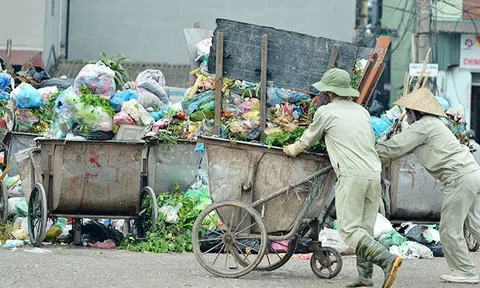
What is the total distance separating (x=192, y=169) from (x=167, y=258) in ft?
6.09

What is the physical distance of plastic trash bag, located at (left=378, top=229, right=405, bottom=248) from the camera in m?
10.6

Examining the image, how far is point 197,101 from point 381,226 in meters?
3.31

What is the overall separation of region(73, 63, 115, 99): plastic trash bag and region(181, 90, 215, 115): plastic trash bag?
198cm

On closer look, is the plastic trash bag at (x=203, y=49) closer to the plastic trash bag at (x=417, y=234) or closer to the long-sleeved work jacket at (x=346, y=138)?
the long-sleeved work jacket at (x=346, y=138)

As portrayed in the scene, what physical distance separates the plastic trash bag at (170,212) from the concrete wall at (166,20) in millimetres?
18034

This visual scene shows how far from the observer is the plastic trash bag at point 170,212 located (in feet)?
34.5

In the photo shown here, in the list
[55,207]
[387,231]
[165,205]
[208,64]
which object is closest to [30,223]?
[55,207]

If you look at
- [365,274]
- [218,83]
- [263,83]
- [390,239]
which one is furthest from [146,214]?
[365,274]

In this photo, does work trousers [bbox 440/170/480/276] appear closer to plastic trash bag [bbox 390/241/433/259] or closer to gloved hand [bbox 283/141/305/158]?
gloved hand [bbox 283/141/305/158]

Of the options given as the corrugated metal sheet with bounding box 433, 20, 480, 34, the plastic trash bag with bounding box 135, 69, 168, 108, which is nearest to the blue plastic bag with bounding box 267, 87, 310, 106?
the plastic trash bag with bounding box 135, 69, 168, 108

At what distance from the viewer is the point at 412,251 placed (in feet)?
34.7

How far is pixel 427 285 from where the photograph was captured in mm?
8102

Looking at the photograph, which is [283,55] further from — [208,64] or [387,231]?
[387,231]

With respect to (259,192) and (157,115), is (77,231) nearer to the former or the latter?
(157,115)
